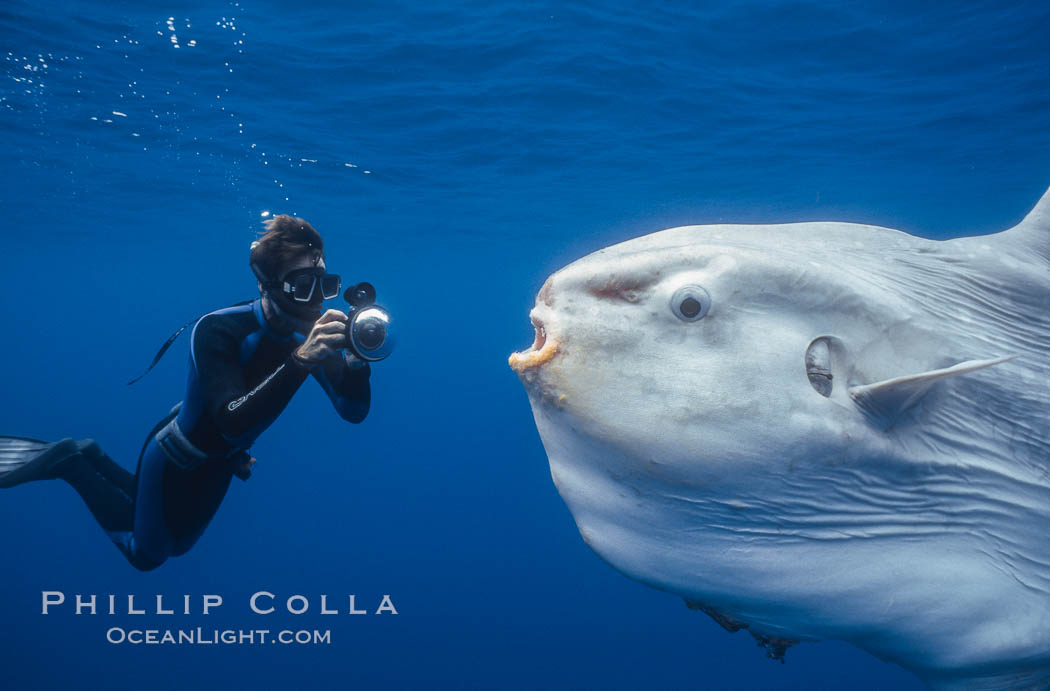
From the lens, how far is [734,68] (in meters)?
11.6

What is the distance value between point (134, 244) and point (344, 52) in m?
29.9

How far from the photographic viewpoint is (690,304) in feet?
4.49

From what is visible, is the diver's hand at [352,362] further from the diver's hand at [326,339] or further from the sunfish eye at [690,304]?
the sunfish eye at [690,304]

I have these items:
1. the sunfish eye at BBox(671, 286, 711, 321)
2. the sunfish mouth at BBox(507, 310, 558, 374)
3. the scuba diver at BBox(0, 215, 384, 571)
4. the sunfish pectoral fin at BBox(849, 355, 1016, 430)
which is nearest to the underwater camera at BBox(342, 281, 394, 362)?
the scuba diver at BBox(0, 215, 384, 571)

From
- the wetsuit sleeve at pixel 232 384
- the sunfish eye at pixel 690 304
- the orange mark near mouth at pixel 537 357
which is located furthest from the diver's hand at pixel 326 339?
the sunfish eye at pixel 690 304

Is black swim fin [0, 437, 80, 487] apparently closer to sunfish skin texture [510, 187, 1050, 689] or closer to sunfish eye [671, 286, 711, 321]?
sunfish skin texture [510, 187, 1050, 689]

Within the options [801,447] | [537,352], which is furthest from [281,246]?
[801,447]

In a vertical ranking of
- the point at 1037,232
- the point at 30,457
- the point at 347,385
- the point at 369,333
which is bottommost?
the point at 1037,232

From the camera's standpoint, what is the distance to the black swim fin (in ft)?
16.6

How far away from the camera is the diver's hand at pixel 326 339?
315 cm

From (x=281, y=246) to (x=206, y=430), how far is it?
→ 1.54 meters

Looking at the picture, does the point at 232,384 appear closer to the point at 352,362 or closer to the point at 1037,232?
the point at 352,362

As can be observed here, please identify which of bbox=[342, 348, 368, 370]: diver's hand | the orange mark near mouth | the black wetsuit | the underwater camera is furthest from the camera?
bbox=[342, 348, 368, 370]: diver's hand

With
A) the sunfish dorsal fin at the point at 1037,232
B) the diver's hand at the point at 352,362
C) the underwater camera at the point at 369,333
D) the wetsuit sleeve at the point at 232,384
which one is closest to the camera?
the sunfish dorsal fin at the point at 1037,232
